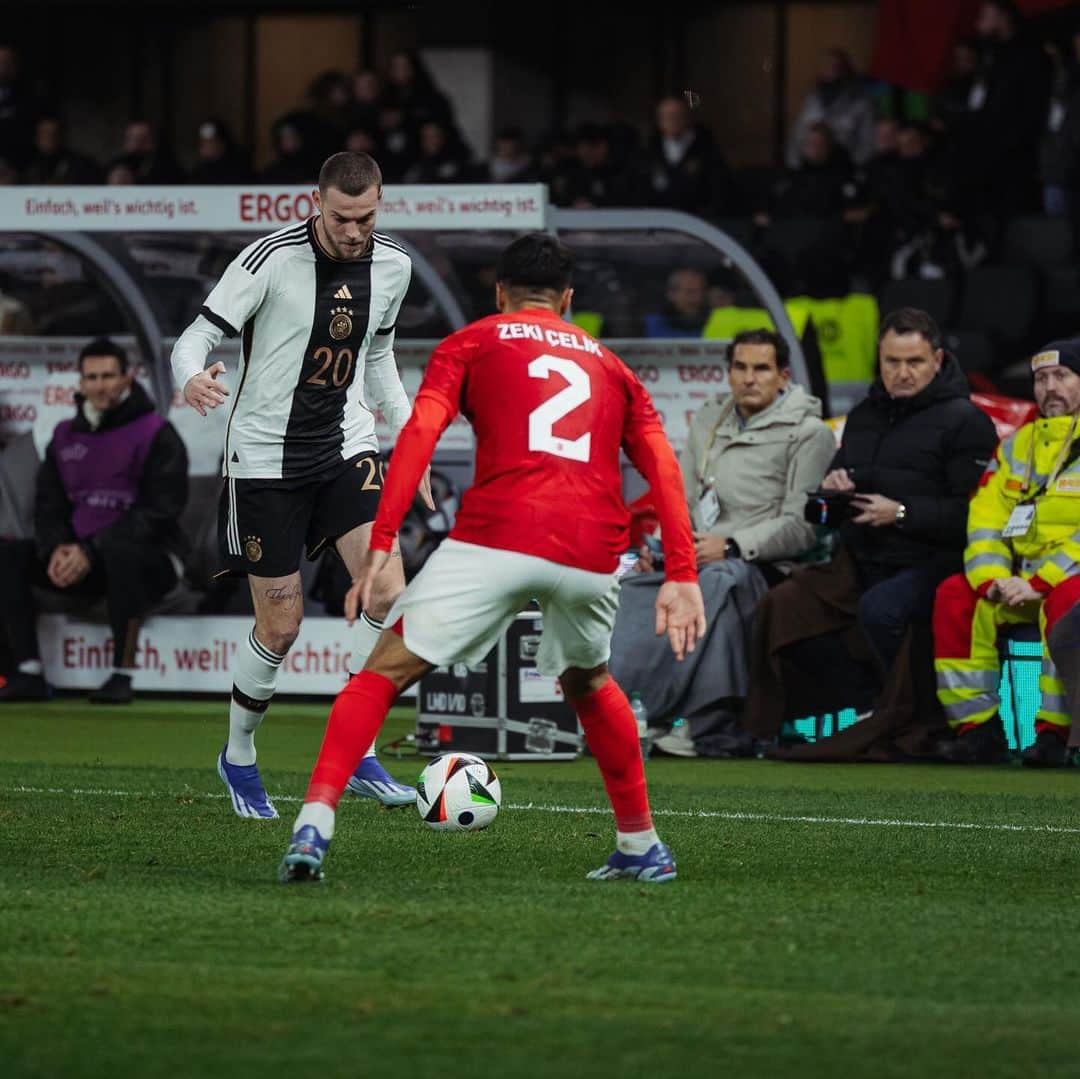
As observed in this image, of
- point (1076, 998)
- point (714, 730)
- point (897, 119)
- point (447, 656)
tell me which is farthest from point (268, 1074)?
point (897, 119)

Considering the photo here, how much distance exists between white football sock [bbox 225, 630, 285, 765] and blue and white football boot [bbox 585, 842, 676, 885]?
185 cm

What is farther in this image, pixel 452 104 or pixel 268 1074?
pixel 452 104

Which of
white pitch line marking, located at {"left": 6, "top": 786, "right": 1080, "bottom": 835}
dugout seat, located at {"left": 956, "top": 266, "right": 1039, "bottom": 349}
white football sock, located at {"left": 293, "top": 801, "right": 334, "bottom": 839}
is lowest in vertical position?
white pitch line marking, located at {"left": 6, "top": 786, "right": 1080, "bottom": 835}

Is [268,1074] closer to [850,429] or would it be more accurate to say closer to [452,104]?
[850,429]

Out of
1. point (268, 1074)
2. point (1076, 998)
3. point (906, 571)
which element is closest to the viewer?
point (268, 1074)

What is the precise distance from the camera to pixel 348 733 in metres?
5.94

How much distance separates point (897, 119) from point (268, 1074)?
55.5 ft

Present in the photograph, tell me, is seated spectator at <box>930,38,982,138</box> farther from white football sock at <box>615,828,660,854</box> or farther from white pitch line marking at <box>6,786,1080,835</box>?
white football sock at <box>615,828,660,854</box>

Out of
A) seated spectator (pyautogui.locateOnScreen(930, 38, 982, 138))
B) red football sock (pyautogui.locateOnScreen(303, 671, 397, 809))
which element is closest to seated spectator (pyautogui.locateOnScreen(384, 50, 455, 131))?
seated spectator (pyautogui.locateOnScreen(930, 38, 982, 138))

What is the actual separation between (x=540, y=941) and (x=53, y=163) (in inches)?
647

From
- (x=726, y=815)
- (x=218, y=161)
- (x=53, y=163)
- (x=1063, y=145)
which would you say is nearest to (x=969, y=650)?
(x=726, y=815)

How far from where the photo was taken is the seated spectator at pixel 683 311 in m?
13.5

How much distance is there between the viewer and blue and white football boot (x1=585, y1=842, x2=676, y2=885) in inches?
247

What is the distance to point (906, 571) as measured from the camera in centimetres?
1042
